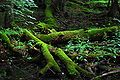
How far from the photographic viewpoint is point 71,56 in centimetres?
945

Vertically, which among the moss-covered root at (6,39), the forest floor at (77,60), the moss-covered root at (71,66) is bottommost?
the forest floor at (77,60)

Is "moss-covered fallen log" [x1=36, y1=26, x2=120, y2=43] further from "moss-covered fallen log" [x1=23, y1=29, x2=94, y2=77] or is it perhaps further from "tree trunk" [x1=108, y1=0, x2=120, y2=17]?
"tree trunk" [x1=108, y1=0, x2=120, y2=17]

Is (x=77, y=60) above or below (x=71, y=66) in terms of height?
below

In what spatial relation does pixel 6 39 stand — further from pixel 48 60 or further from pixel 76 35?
pixel 76 35

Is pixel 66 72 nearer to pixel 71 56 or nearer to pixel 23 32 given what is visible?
pixel 71 56

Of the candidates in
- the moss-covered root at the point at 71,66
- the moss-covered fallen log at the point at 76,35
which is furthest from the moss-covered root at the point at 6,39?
the moss-covered root at the point at 71,66

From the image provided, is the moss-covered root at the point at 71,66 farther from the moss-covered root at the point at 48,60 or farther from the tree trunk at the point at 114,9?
the tree trunk at the point at 114,9

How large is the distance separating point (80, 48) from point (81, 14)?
769 cm

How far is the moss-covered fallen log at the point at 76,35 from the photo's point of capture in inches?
433

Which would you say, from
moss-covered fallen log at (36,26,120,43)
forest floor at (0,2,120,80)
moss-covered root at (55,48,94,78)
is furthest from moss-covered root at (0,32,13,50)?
moss-covered root at (55,48,94,78)

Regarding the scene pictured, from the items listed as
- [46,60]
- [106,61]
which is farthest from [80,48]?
[46,60]

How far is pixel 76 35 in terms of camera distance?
1148 centimetres

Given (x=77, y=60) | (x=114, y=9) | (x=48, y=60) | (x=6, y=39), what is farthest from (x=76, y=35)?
(x=114, y=9)

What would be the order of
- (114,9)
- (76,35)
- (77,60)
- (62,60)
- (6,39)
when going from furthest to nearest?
(114,9) < (76,35) < (6,39) < (77,60) < (62,60)
